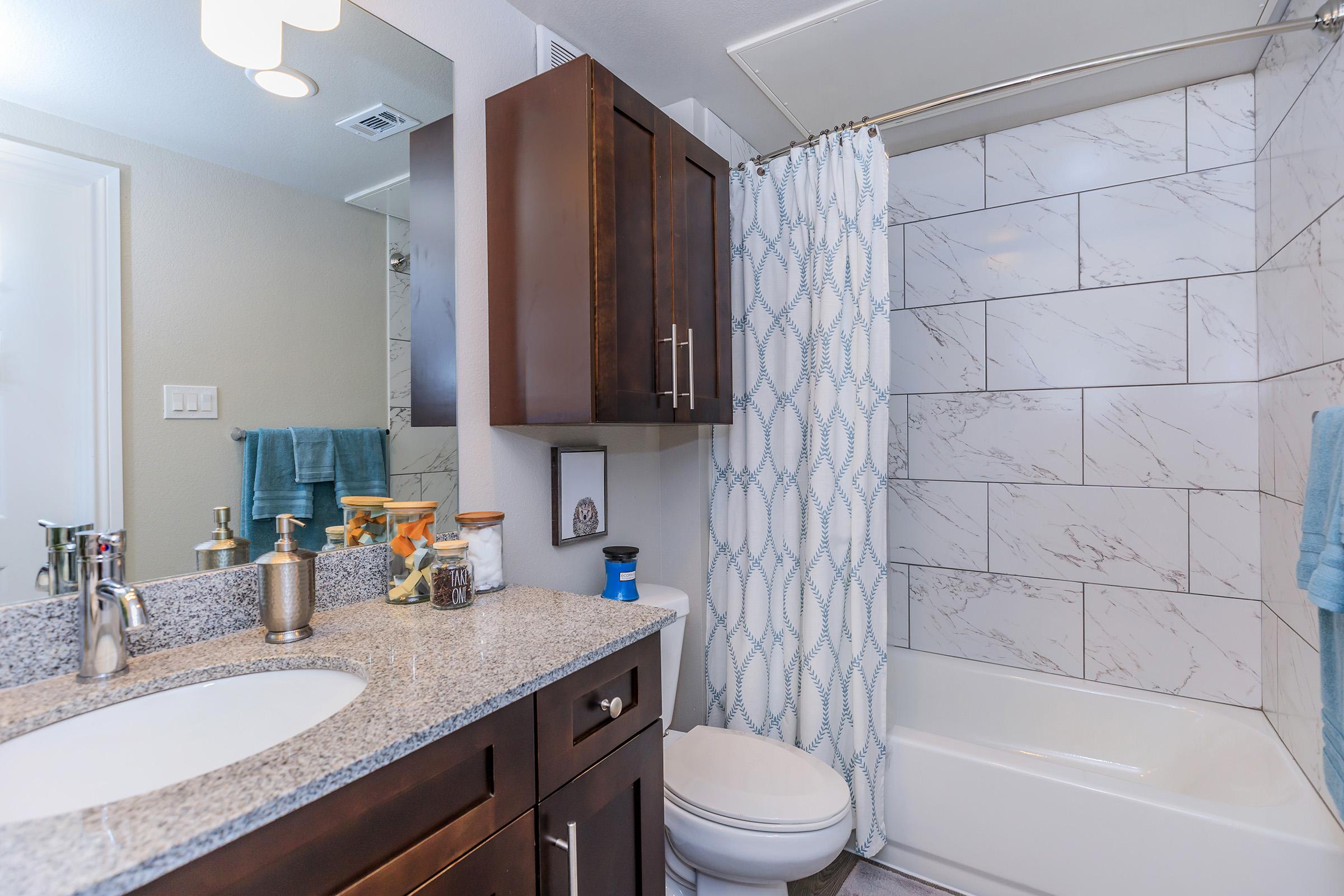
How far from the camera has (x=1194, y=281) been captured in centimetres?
202

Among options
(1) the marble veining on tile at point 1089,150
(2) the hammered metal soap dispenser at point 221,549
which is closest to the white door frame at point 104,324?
(2) the hammered metal soap dispenser at point 221,549

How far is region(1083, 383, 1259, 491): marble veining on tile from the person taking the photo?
1967 millimetres

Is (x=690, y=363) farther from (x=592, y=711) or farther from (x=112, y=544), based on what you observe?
(x=112, y=544)

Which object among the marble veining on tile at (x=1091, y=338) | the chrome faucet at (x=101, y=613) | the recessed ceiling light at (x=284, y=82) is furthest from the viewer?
the marble veining on tile at (x=1091, y=338)

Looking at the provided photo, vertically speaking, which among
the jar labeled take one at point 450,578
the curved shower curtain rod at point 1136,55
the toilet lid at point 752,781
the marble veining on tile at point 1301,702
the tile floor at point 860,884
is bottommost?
the tile floor at point 860,884

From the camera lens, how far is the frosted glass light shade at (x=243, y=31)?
110cm

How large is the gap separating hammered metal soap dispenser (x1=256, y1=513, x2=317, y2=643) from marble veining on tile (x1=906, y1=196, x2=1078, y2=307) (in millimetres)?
2222

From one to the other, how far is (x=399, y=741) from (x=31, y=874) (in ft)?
0.96

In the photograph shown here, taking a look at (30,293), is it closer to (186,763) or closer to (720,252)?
(186,763)

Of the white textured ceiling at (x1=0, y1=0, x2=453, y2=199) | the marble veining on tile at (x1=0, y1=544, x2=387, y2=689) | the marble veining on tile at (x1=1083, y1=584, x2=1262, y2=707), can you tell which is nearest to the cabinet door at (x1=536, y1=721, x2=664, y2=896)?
the marble veining on tile at (x1=0, y1=544, x2=387, y2=689)

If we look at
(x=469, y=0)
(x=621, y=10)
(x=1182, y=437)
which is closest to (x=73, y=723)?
(x=469, y=0)

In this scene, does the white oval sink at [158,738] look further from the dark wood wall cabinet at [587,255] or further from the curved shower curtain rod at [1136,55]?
the curved shower curtain rod at [1136,55]

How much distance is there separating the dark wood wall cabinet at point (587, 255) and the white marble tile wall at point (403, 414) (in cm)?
21

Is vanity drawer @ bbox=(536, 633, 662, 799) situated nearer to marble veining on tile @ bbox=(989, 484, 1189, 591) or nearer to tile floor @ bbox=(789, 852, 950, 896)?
tile floor @ bbox=(789, 852, 950, 896)
